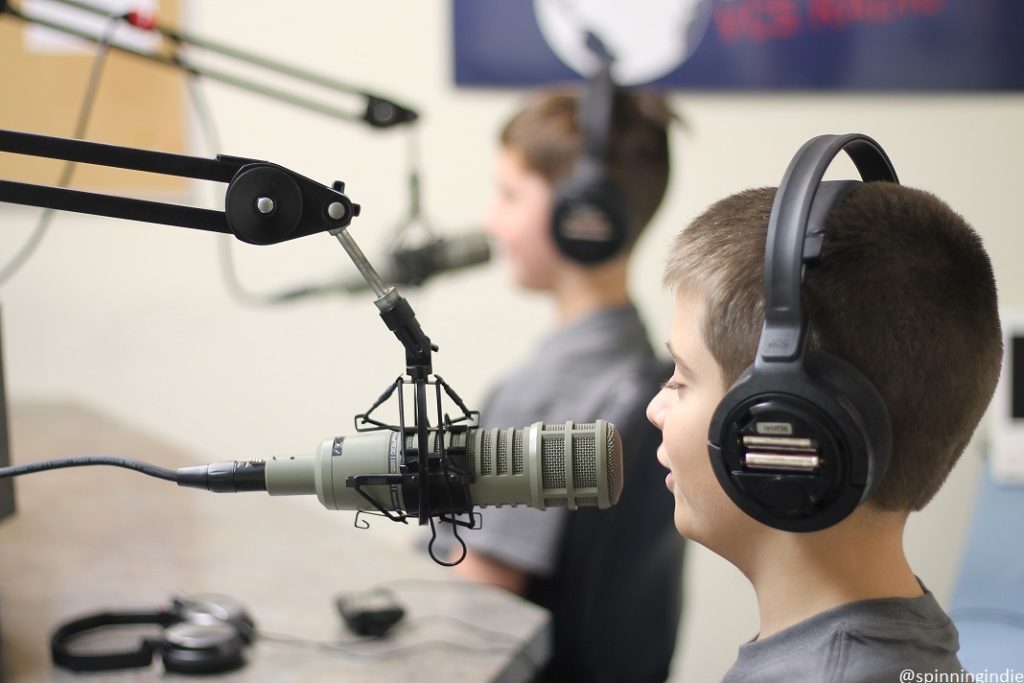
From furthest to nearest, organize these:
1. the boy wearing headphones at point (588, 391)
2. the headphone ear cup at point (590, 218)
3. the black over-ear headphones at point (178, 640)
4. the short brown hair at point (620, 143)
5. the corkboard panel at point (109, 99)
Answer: the corkboard panel at point (109, 99) < the short brown hair at point (620, 143) < the headphone ear cup at point (590, 218) < the boy wearing headphones at point (588, 391) < the black over-ear headphones at point (178, 640)

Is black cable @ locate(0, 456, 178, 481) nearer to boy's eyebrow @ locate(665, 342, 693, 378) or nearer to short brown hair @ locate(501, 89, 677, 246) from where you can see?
boy's eyebrow @ locate(665, 342, 693, 378)

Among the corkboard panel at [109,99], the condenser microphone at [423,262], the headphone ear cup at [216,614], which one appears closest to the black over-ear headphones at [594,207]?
the condenser microphone at [423,262]

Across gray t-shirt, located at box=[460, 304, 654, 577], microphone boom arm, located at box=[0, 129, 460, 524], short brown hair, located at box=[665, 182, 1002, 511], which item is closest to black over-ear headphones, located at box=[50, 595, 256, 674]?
gray t-shirt, located at box=[460, 304, 654, 577]

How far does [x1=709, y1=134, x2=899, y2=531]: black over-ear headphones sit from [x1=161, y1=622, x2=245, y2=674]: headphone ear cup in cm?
62

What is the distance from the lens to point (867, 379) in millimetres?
607

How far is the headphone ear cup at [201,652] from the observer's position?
101 cm

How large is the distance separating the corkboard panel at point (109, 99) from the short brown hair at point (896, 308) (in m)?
1.76

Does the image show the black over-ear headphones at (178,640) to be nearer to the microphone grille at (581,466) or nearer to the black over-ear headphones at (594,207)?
the microphone grille at (581,466)

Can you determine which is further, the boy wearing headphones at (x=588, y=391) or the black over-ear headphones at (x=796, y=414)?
the boy wearing headphones at (x=588, y=391)

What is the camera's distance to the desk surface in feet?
3.45

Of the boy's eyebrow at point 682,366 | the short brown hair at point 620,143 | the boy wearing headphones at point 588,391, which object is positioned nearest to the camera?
the boy's eyebrow at point 682,366

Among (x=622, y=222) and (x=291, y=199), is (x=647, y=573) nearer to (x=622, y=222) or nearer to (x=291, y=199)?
(x=622, y=222)

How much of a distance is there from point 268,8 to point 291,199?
6.73ft

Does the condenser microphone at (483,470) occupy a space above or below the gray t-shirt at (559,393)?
above
